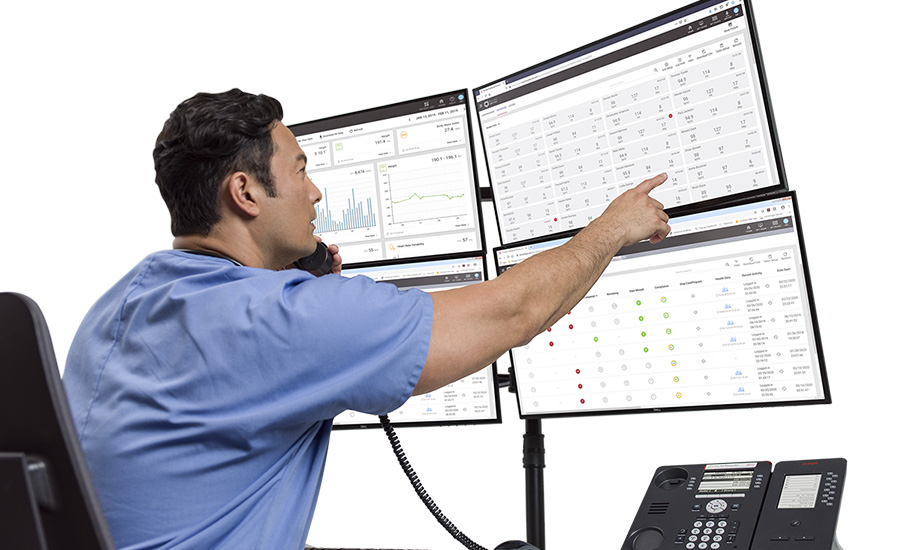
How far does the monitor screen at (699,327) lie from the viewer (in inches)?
56.4

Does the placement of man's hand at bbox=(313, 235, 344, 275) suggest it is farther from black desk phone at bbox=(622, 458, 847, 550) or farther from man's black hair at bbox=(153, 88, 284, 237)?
black desk phone at bbox=(622, 458, 847, 550)

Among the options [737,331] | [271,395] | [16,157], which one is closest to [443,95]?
[737,331]

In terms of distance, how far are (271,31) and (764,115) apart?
6.21 ft

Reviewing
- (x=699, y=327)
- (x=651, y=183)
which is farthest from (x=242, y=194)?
(x=699, y=327)

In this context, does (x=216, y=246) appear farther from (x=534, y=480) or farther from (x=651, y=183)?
(x=534, y=480)

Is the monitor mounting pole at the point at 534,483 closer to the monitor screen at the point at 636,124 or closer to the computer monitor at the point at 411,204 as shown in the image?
the computer monitor at the point at 411,204

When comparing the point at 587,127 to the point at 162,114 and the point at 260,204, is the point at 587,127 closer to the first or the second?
the point at 260,204

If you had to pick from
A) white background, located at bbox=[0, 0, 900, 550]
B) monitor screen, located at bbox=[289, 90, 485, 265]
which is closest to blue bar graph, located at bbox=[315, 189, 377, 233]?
monitor screen, located at bbox=[289, 90, 485, 265]

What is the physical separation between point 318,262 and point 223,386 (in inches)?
25.7

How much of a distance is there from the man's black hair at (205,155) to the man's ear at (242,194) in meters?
0.01

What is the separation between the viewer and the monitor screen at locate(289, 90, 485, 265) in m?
1.89

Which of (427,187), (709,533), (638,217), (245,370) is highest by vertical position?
(427,187)

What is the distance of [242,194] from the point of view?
1.30m

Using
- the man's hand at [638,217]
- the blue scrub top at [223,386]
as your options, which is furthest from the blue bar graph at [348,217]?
the blue scrub top at [223,386]
